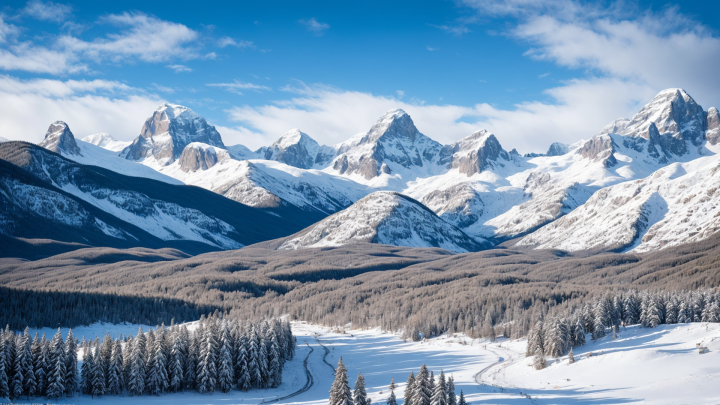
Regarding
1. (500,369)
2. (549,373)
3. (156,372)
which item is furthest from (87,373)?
(549,373)

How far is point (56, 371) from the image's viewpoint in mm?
73875

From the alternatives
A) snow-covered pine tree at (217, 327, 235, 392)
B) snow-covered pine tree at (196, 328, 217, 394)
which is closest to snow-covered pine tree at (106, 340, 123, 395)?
snow-covered pine tree at (196, 328, 217, 394)

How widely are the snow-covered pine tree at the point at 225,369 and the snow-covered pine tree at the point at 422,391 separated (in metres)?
36.3

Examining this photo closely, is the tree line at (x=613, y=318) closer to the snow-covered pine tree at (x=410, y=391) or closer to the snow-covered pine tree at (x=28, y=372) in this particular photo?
the snow-covered pine tree at (x=410, y=391)

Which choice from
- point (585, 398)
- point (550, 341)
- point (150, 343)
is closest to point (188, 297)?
point (150, 343)

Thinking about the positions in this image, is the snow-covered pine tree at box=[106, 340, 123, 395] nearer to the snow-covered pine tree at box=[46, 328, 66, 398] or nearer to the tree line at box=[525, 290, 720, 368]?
the snow-covered pine tree at box=[46, 328, 66, 398]

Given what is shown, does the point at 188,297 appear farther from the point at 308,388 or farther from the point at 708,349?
the point at 708,349

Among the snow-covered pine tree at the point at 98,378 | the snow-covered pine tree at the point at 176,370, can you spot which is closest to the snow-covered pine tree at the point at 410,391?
the snow-covered pine tree at the point at 176,370

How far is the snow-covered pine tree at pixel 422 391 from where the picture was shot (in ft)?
197

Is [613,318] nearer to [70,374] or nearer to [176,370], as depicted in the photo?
[176,370]

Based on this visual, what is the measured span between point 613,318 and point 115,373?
87471 millimetres

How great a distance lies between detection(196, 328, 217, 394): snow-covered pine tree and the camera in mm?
84562

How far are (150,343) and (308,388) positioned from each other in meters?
25.6

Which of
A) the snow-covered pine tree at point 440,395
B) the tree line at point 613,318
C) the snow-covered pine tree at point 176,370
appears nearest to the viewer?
the snow-covered pine tree at point 440,395
